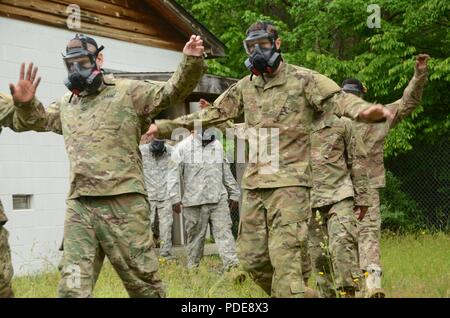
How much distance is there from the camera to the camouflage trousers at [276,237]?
22.4ft

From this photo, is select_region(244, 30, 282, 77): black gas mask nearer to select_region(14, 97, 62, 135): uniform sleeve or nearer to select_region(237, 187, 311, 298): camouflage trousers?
select_region(237, 187, 311, 298): camouflage trousers

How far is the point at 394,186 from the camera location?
66.6 ft

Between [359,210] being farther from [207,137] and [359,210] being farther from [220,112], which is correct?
[207,137]

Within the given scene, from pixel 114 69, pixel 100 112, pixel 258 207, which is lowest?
pixel 258 207

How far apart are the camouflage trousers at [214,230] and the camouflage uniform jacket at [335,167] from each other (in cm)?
363

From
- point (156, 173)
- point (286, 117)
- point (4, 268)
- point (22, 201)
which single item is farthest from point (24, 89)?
point (156, 173)

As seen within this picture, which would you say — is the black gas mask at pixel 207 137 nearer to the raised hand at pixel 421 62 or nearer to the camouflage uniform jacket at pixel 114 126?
Answer: the raised hand at pixel 421 62

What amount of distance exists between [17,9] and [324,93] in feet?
23.1

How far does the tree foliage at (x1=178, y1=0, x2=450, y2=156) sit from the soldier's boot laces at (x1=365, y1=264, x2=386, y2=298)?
9.01 metres

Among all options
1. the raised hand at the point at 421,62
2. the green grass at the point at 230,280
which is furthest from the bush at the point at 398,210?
the raised hand at the point at 421,62

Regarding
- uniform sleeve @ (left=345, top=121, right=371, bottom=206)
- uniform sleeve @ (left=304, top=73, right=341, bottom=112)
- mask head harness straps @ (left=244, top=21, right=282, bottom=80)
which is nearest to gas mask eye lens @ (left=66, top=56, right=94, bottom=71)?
mask head harness straps @ (left=244, top=21, right=282, bottom=80)
